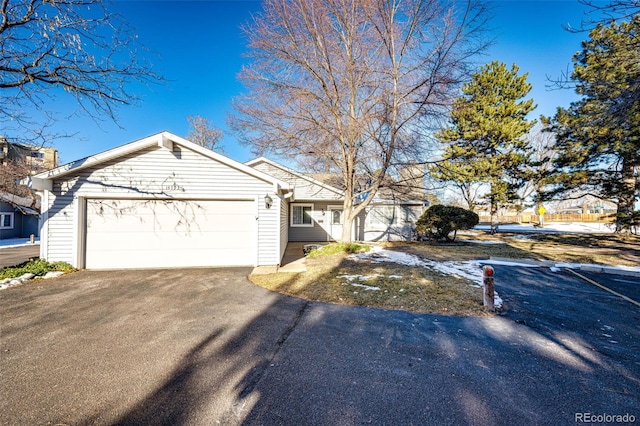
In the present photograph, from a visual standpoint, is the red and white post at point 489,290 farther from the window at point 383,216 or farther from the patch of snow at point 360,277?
the window at point 383,216

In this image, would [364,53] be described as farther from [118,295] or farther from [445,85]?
[118,295]

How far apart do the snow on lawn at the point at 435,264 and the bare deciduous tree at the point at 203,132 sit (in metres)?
18.7

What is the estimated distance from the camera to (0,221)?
51.1ft

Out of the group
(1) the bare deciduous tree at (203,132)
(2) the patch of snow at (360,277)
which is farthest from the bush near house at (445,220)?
(1) the bare deciduous tree at (203,132)

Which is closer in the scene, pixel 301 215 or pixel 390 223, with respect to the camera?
pixel 301 215

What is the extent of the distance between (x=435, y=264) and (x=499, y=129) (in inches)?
586

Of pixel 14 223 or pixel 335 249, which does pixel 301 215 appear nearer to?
pixel 335 249

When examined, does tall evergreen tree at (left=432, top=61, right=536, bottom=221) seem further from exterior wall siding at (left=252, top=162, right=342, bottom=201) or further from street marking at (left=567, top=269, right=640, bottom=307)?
street marking at (left=567, top=269, right=640, bottom=307)

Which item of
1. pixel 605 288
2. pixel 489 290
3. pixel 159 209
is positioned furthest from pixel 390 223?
pixel 159 209

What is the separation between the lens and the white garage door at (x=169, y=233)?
280 inches

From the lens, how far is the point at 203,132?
22531mm

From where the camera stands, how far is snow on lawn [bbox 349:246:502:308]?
6590 millimetres

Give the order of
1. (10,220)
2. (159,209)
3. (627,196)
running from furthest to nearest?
(10,220)
(627,196)
(159,209)

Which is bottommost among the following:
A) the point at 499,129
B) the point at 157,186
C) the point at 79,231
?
the point at 79,231
